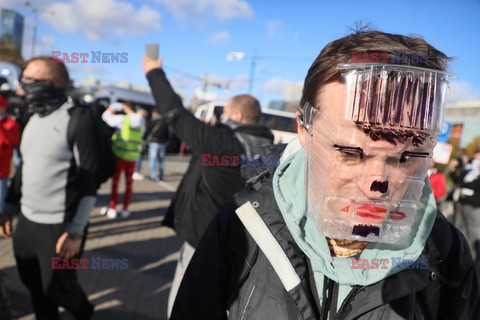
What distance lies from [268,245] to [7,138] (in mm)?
4418

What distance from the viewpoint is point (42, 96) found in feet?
9.30

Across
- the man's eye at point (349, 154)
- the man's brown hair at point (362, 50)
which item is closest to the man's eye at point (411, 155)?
the man's eye at point (349, 154)

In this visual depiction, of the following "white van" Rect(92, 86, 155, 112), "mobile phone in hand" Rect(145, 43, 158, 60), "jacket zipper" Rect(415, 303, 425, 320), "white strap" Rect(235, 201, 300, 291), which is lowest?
"jacket zipper" Rect(415, 303, 425, 320)

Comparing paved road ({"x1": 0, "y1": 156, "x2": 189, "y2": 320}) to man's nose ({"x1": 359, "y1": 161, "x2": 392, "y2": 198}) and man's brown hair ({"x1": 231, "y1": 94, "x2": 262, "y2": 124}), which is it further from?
man's nose ({"x1": 359, "y1": 161, "x2": 392, "y2": 198})

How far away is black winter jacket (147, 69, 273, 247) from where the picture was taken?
277 cm

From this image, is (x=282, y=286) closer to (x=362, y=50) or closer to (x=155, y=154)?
(x=362, y=50)

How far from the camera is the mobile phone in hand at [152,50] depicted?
2651mm

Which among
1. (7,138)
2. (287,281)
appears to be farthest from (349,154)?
(7,138)

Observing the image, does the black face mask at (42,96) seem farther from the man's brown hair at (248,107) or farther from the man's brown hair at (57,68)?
the man's brown hair at (248,107)

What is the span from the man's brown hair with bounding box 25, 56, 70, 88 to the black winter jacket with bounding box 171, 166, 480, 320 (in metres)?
2.19

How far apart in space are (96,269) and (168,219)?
1934 mm

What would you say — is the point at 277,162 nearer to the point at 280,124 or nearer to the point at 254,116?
the point at 254,116

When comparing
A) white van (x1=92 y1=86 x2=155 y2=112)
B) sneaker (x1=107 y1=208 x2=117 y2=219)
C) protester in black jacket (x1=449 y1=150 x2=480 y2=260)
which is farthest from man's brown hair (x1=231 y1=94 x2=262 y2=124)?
white van (x1=92 y1=86 x2=155 y2=112)

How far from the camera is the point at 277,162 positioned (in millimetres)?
1807
